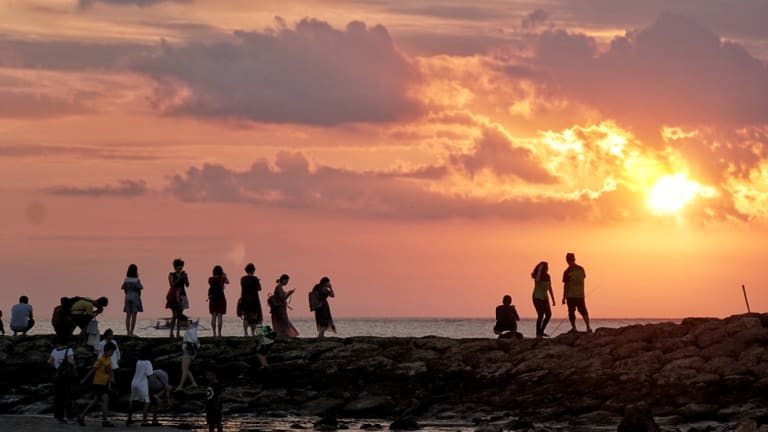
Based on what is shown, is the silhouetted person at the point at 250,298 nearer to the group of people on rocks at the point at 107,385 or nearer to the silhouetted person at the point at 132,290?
the silhouetted person at the point at 132,290

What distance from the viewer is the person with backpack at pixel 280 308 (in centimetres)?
4353

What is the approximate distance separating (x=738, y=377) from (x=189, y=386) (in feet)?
53.4

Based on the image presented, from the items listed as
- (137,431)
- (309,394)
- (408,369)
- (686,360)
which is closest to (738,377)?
(686,360)

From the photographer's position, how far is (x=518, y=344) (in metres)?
41.8

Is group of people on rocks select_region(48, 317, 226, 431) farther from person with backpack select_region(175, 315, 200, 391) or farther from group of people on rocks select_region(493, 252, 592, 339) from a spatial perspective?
group of people on rocks select_region(493, 252, 592, 339)

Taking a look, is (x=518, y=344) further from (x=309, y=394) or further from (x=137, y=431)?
(x=137, y=431)

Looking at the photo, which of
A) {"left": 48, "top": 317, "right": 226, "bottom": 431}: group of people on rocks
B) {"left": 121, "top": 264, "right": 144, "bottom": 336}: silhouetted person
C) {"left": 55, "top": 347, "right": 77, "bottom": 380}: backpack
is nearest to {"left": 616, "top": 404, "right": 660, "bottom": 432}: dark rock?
{"left": 48, "top": 317, "right": 226, "bottom": 431}: group of people on rocks

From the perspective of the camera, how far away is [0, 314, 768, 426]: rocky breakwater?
36.5m

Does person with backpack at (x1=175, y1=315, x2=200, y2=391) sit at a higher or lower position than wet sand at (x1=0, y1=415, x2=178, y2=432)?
higher

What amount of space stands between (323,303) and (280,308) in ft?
5.19

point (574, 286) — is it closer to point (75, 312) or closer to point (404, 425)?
point (404, 425)

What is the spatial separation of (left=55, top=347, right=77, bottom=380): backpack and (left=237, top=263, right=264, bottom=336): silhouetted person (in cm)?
894

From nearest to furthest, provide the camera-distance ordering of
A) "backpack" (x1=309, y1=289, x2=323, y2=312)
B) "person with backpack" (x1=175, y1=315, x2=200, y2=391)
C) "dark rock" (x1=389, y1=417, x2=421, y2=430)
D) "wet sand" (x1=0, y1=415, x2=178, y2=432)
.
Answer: "wet sand" (x1=0, y1=415, x2=178, y2=432)
"dark rock" (x1=389, y1=417, x2=421, y2=430)
"person with backpack" (x1=175, y1=315, x2=200, y2=391)
"backpack" (x1=309, y1=289, x2=323, y2=312)

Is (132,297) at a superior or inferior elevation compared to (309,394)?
superior
